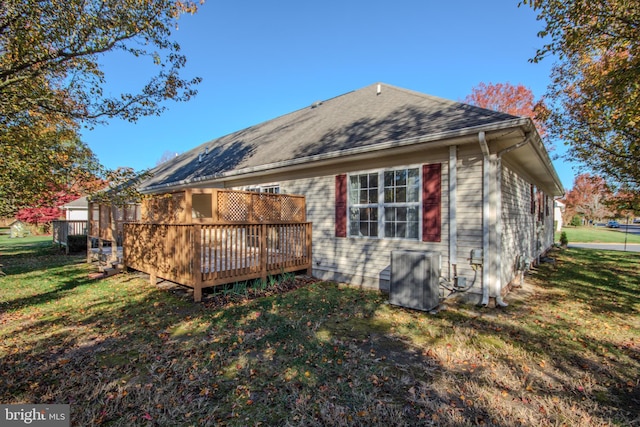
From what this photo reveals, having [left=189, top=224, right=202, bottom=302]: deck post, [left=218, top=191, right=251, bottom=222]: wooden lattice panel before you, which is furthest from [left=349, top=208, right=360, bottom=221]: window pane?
[left=189, top=224, right=202, bottom=302]: deck post

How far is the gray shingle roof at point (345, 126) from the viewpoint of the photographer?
577cm

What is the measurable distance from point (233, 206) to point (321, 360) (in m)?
4.08

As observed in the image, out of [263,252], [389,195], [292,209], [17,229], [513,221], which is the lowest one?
[17,229]

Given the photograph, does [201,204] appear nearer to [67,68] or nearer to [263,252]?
[67,68]

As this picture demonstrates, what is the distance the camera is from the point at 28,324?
4.52 m

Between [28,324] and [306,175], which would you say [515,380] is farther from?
[28,324]

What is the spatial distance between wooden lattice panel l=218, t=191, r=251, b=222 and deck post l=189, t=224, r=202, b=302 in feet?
2.48

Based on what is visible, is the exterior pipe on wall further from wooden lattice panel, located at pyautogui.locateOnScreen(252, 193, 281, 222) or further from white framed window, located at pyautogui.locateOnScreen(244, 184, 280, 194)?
white framed window, located at pyautogui.locateOnScreen(244, 184, 280, 194)

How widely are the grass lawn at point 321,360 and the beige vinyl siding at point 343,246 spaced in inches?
35.0

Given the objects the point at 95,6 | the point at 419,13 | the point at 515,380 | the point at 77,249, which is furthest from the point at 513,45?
the point at 77,249

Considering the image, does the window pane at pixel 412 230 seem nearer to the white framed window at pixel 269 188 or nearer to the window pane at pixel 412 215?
the window pane at pixel 412 215

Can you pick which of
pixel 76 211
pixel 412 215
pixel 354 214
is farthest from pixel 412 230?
pixel 76 211

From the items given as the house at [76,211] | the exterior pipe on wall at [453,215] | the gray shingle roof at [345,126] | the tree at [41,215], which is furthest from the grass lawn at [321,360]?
the house at [76,211]

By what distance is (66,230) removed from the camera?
13.8 m
